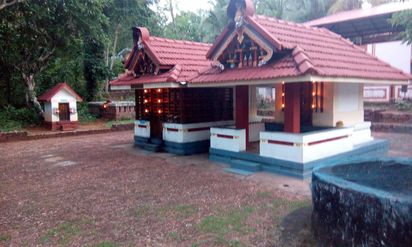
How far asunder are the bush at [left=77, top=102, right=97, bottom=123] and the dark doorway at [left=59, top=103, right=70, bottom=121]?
1.84 m

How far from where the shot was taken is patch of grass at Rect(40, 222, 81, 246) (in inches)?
191

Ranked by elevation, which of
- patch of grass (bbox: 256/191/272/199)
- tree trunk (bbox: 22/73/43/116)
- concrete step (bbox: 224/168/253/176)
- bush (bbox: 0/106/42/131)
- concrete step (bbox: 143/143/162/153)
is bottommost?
patch of grass (bbox: 256/191/272/199)

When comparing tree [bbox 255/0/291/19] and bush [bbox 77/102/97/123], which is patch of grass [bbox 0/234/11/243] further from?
tree [bbox 255/0/291/19]

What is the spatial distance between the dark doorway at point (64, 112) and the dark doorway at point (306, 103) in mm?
12333

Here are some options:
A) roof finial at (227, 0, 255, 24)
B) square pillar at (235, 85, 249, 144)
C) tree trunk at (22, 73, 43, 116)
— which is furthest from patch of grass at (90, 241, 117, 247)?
tree trunk at (22, 73, 43, 116)

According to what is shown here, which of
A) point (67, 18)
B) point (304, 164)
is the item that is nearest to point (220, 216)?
point (304, 164)

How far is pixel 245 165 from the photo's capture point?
8.74 meters

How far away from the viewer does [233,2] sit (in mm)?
8836

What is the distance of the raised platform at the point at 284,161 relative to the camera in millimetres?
7868

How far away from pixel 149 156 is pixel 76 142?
4.83m

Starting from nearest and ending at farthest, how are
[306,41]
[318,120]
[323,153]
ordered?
1. [323,153]
2. [306,41]
3. [318,120]

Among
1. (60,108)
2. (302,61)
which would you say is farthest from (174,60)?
(60,108)

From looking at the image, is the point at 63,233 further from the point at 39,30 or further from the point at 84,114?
the point at 84,114

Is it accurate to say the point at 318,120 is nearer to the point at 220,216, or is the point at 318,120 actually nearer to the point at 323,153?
the point at 323,153
